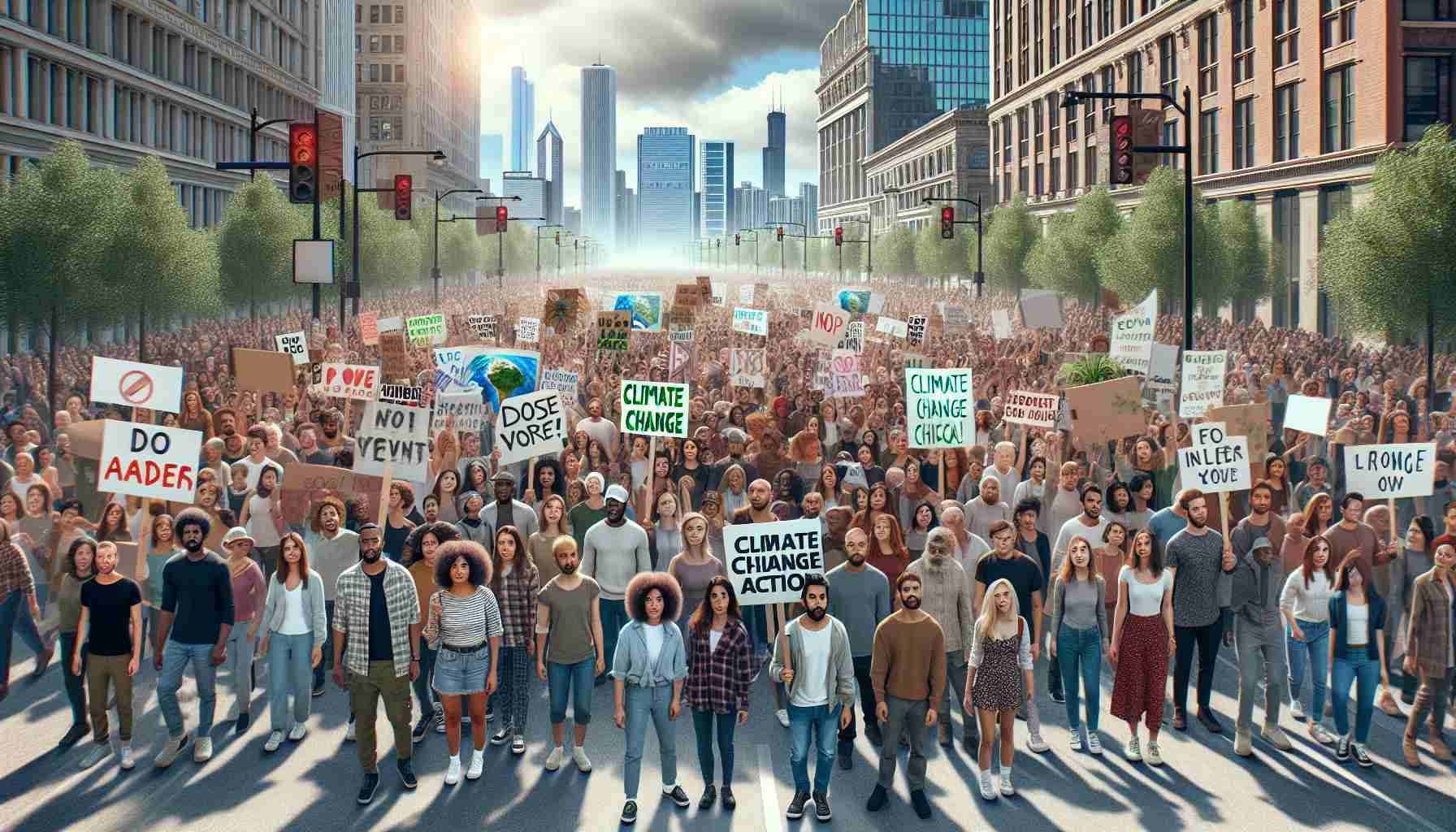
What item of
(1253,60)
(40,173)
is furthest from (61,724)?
(1253,60)

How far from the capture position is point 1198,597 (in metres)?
9.91

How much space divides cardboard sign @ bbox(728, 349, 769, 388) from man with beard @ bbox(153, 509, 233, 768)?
11.9m

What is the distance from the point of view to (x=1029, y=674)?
28.8 feet

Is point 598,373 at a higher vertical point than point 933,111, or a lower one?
lower

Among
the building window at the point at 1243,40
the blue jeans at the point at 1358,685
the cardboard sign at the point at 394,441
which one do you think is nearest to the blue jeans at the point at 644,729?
the blue jeans at the point at 1358,685

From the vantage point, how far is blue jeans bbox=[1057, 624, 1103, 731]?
946 cm

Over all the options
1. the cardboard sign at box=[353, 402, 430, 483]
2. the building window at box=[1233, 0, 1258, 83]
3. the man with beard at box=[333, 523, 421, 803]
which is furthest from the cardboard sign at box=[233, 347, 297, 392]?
the building window at box=[1233, 0, 1258, 83]

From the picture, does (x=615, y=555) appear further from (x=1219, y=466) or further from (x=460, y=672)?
(x=1219, y=466)

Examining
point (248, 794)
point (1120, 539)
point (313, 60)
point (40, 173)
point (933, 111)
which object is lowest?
point (248, 794)

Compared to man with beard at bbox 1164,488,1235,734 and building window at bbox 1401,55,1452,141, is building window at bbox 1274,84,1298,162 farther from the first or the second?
man with beard at bbox 1164,488,1235,734

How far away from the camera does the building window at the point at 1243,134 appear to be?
163 ft

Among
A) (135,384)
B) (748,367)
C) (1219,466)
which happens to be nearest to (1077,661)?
(1219,466)

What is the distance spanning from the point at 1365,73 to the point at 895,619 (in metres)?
38.2

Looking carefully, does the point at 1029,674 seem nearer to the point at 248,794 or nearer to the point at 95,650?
the point at 248,794
